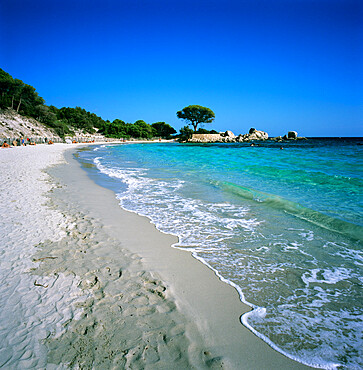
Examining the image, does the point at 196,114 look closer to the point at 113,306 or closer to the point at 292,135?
the point at 292,135

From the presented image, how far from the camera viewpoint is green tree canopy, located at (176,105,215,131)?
89.4m

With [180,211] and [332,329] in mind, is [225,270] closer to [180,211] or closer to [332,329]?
[332,329]

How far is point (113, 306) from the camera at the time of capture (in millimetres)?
2455

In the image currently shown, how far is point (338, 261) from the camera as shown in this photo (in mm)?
3703

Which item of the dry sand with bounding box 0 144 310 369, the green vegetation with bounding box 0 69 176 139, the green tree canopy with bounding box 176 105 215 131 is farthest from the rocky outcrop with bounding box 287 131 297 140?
the dry sand with bounding box 0 144 310 369

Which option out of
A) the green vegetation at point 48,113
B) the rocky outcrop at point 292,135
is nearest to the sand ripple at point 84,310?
the green vegetation at point 48,113

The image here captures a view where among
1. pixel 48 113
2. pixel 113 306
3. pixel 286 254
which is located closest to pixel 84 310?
pixel 113 306

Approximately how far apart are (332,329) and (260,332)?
30.5 inches

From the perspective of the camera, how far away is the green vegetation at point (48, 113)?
165 ft

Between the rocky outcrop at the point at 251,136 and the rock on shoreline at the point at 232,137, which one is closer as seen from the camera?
the rock on shoreline at the point at 232,137

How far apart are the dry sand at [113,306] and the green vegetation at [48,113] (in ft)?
192

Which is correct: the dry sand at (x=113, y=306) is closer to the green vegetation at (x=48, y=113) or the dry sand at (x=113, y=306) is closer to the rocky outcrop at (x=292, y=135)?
the green vegetation at (x=48, y=113)

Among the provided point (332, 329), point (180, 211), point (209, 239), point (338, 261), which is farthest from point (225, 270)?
point (180, 211)

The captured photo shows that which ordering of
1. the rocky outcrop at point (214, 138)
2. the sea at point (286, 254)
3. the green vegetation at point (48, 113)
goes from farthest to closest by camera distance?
the rocky outcrop at point (214, 138)
the green vegetation at point (48, 113)
the sea at point (286, 254)
